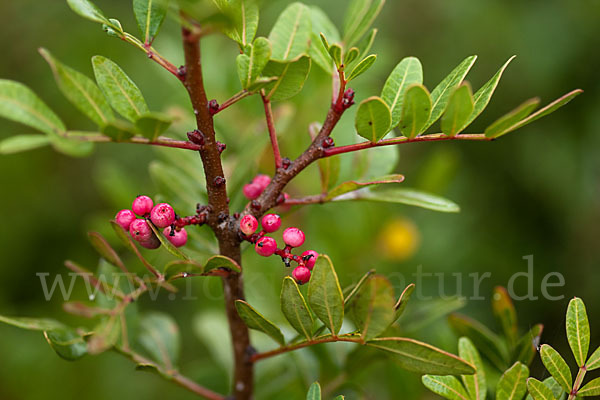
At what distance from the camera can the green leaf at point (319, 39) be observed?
116 centimetres

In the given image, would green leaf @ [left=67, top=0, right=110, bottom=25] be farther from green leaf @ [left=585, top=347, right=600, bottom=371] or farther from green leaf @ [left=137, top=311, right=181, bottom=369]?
green leaf @ [left=585, top=347, right=600, bottom=371]

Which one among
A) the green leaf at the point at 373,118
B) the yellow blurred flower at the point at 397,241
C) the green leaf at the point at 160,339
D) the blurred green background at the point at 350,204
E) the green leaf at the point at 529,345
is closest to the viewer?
the green leaf at the point at 373,118

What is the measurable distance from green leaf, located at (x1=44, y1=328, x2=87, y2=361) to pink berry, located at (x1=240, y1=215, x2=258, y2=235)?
409mm

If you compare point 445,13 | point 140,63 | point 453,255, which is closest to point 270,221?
point 453,255

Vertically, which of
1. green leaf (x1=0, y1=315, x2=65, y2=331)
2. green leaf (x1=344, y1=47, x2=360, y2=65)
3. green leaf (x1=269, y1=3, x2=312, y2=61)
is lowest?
green leaf (x1=0, y1=315, x2=65, y2=331)

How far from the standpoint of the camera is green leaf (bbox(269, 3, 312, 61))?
3.32 feet

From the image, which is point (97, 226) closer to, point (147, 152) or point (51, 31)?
point (147, 152)

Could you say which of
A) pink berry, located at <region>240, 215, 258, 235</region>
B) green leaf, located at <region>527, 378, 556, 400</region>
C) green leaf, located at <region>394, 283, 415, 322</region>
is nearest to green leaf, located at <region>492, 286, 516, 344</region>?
green leaf, located at <region>527, 378, 556, 400</region>

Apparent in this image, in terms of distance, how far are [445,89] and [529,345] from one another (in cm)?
55

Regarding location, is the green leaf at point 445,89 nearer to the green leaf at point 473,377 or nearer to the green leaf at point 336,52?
the green leaf at point 336,52

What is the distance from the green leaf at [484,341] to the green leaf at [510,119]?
0.49m

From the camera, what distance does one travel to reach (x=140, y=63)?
2805mm

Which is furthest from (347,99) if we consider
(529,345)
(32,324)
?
(32,324)

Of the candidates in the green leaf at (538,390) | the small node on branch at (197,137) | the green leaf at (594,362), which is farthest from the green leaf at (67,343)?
the green leaf at (594,362)
